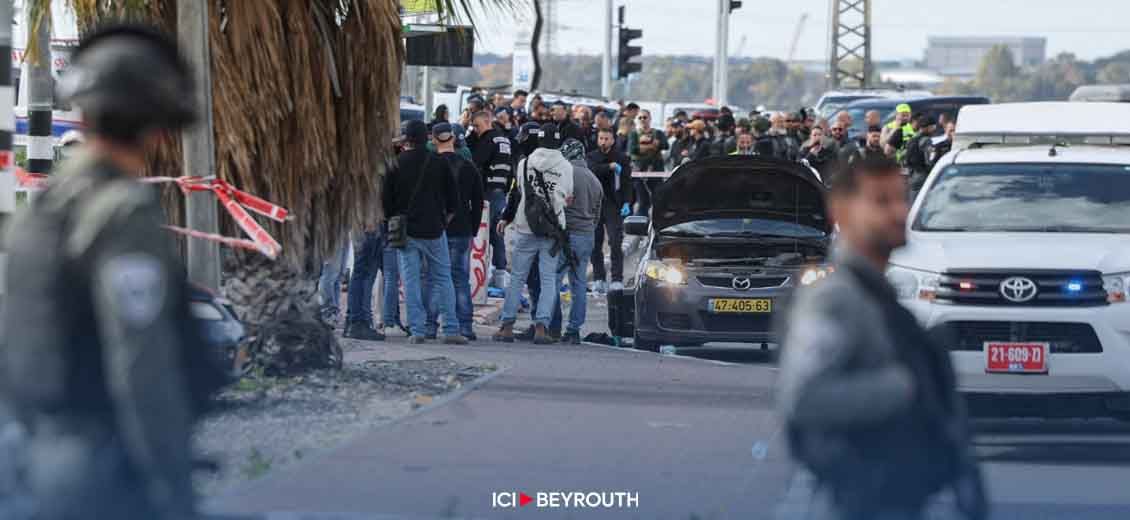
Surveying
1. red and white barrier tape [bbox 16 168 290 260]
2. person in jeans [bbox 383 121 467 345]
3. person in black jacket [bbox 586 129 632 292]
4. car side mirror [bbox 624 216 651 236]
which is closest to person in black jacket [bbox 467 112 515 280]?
person in black jacket [bbox 586 129 632 292]

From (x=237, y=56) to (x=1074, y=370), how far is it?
A: 491 centimetres

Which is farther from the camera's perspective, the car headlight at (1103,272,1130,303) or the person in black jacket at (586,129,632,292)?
the person in black jacket at (586,129,632,292)

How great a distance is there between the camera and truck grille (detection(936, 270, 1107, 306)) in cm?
1115

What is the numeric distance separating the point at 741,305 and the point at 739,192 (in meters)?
1.75

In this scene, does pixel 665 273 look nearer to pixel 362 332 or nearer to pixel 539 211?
pixel 539 211

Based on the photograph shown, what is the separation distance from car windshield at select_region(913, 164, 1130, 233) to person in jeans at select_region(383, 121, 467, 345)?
4271 mm

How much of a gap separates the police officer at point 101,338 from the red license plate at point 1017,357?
24.5ft

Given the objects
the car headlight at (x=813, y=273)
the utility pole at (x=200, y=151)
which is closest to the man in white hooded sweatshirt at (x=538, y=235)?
the car headlight at (x=813, y=273)

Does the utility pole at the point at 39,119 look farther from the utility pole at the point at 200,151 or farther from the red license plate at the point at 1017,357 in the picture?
the red license plate at the point at 1017,357

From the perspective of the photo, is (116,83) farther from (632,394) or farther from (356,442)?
(632,394)

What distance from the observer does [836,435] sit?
437cm

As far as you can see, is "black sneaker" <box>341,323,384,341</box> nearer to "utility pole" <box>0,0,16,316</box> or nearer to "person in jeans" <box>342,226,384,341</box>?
"person in jeans" <box>342,226,384,341</box>

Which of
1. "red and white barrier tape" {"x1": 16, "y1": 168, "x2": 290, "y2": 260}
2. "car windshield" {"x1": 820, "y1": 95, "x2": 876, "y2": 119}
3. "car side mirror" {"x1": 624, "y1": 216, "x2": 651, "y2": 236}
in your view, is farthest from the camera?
"car windshield" {"x1": 820, "y1": 95, "x2": 876, "y2": 119}

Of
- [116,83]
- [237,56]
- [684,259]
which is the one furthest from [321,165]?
[116,83]
